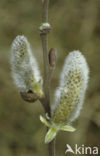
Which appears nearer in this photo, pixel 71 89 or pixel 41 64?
pixel 71 89

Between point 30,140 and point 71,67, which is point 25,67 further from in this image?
point 30,140

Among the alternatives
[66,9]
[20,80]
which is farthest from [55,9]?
[20,80]

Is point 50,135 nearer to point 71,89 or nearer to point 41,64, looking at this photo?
point 71,89

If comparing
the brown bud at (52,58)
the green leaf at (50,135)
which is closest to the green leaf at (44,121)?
the green leaf at (50,135)

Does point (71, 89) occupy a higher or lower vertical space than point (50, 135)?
higher

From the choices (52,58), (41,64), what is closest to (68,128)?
(52,58)

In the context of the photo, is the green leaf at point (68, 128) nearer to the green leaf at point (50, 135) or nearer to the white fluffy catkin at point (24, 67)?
the green leaf at point (50, 135)

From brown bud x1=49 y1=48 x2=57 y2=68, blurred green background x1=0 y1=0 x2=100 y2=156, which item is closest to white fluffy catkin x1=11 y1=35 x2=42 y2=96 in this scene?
brown bud x1=49 y1=48 x2=57 y2=68
